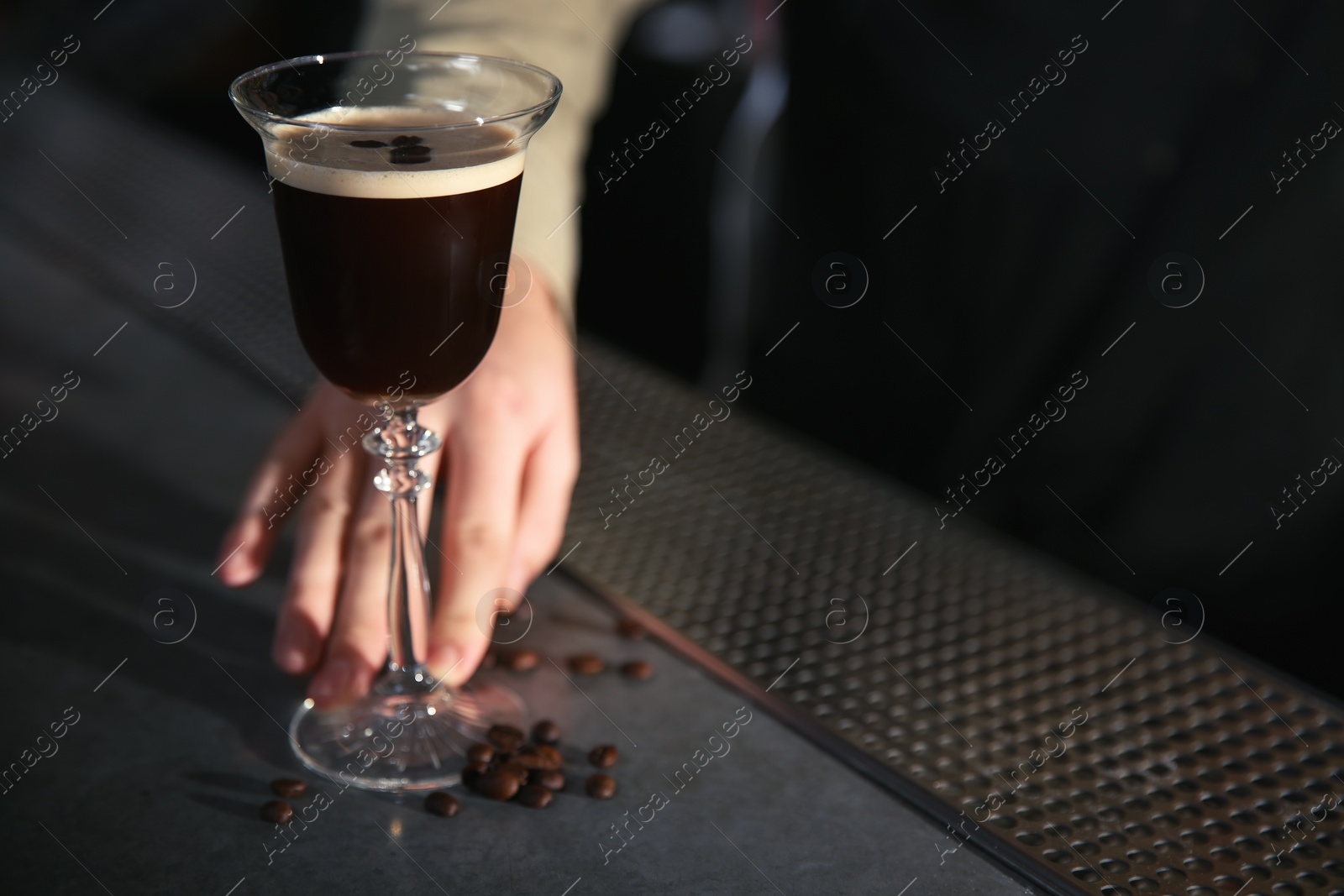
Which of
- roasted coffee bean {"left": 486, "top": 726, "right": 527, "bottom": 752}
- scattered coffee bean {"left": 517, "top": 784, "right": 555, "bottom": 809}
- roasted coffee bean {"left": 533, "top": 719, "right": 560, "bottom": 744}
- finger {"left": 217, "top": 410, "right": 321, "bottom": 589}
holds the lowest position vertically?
finger {"left": 217, "top": 410, "right": 321, "bottom": 589}

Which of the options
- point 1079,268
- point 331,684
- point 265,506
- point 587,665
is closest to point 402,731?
point 331,684

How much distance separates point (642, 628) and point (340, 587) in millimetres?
334

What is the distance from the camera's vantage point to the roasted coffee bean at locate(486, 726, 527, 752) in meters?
1.07

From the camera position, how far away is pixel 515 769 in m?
1.03

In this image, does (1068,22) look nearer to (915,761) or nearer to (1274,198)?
(1274,198)

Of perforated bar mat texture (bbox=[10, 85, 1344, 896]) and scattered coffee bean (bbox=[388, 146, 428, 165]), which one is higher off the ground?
scattered coffee bean (bbox=[388, 146, 428, 165])

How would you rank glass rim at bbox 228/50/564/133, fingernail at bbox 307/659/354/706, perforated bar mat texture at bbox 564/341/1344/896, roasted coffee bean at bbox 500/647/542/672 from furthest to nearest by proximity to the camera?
roasted coffee bean at bbox 500/647/542/672 → fingernail at bbox 307/659/354/706 → perforated bar mat texture at bbox 564/341/1344/896 → glass rim at bbox 228/50/564/133

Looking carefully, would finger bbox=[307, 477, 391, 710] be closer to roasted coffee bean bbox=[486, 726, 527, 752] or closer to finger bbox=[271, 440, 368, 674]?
finger bbox=[271, 440, 368, 674]

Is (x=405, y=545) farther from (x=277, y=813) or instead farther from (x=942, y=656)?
(x=942, y=656)

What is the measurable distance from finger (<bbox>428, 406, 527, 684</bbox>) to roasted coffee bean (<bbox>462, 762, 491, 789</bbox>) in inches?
5.0

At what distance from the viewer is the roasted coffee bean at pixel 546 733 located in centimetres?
109

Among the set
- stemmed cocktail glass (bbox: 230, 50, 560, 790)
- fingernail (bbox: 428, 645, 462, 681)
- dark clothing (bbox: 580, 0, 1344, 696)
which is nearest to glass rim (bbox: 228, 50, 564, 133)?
stemmed cocktail glass (bbox: 230, 50, 560, 790)

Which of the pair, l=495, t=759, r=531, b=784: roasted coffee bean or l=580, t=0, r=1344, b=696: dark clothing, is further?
l=580, t=0, r=1344, b=696: dark clothing

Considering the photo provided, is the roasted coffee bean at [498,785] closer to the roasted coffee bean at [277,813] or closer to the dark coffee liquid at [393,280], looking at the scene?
the roasted coffee bean at [277,813]
